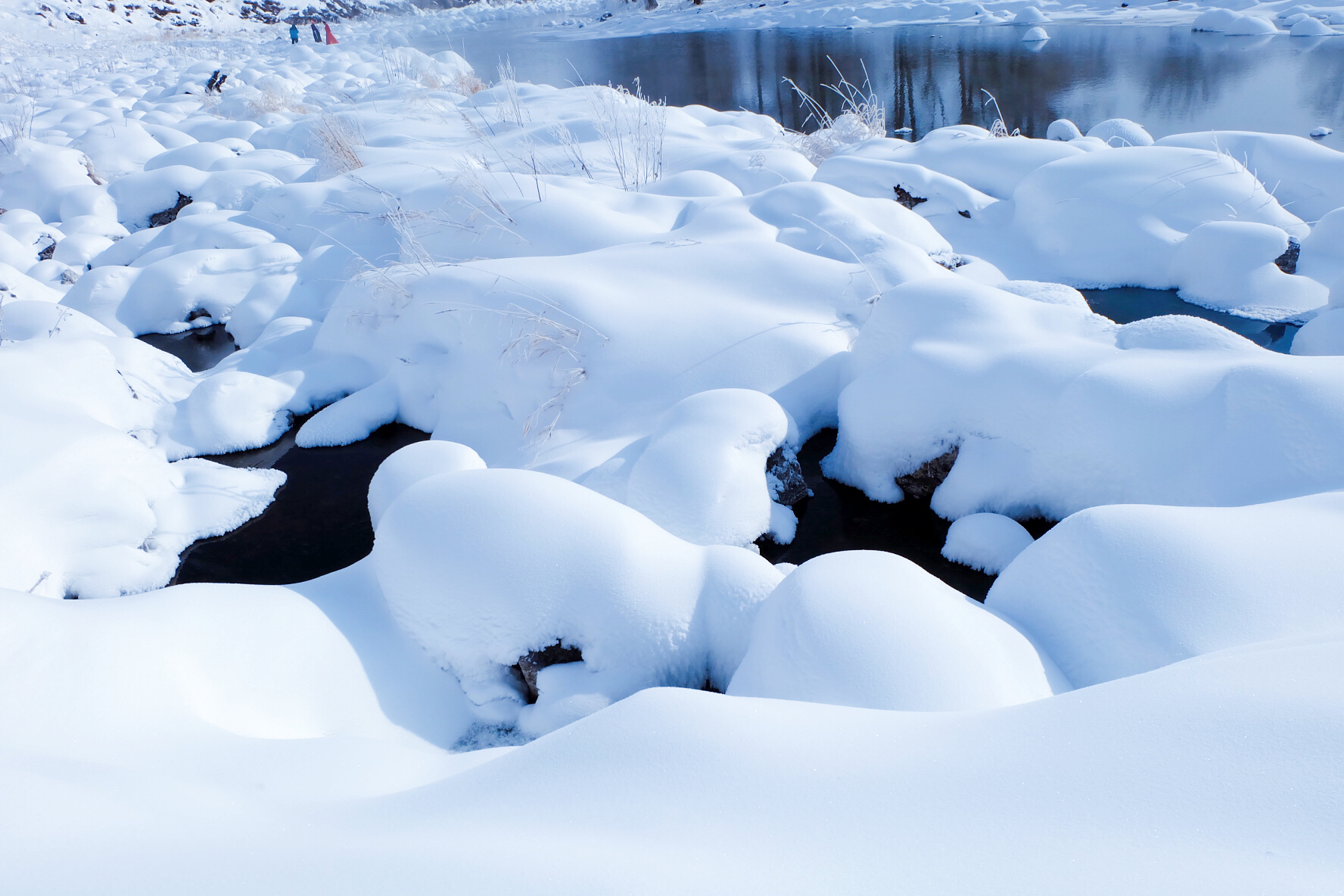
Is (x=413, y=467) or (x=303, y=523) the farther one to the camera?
(x=303, y=523)

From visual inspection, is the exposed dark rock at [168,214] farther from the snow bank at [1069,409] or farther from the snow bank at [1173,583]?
the snow bank at [1173,583]

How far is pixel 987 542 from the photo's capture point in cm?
234

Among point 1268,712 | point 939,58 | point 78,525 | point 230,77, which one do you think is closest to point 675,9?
point 939,58

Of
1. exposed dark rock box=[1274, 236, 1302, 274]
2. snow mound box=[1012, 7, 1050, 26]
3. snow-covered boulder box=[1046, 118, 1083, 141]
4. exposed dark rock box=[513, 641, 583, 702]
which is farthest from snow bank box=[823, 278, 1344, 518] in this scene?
snow mound box=[1012, 7, 1050, 26]

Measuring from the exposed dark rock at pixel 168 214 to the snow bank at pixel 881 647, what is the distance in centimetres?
604

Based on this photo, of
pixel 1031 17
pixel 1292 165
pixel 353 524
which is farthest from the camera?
pixel 1031 17

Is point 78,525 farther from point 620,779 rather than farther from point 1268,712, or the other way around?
point 1268,712

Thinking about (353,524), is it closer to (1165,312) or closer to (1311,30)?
(1165,312)

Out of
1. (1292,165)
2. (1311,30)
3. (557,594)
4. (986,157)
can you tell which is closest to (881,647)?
(557,594)

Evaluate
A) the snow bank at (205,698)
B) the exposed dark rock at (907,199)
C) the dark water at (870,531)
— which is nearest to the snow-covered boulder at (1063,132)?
the exposed dark rock at (907,199)

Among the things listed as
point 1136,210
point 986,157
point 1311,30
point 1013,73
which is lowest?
point 1136,210

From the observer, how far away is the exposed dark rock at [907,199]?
187 inches

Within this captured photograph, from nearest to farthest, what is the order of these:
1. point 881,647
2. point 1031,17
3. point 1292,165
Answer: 1. point 881,647
2. point 1292,165
3. point 1031,17

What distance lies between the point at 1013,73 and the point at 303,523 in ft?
33.6
